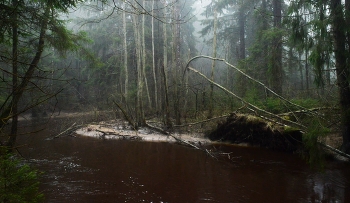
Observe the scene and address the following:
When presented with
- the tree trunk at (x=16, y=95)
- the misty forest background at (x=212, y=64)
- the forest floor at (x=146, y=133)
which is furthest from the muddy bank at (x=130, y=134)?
the tree trunk at (x=16, y=95)

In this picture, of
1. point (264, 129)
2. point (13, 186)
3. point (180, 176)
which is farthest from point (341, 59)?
point (13, 186)

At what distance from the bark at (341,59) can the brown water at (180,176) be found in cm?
165

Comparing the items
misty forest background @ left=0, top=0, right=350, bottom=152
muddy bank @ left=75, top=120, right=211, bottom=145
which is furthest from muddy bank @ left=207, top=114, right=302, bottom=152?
muddy bank @ left=75, top=120, right=211, bottom=145

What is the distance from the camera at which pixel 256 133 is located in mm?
9805

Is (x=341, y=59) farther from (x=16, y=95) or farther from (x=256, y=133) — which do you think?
(x=16, y=95)

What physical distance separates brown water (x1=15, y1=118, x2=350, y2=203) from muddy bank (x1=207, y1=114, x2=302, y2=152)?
47 centimetres

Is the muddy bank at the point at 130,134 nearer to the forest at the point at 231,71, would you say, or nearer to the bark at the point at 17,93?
the forest at the point at 231,71

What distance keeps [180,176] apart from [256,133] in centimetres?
469

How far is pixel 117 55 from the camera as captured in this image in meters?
22.0

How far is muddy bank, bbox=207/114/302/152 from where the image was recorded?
8581 millimetres

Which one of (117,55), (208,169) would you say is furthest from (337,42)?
(117,55)

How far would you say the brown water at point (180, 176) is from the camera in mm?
5168

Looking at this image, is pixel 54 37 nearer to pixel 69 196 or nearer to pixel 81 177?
Result: pixel 81 177

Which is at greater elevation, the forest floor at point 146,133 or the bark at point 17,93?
the bark at point 17,93
